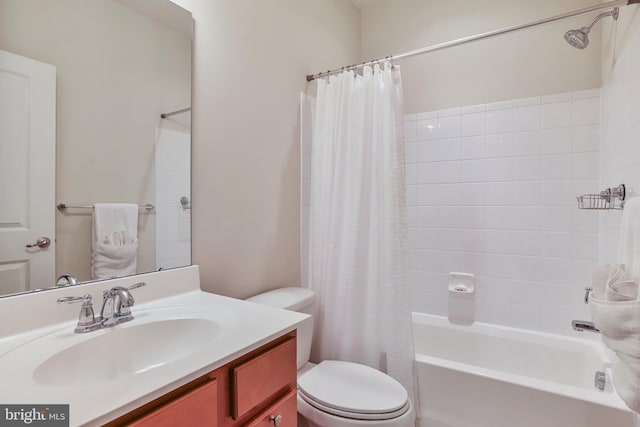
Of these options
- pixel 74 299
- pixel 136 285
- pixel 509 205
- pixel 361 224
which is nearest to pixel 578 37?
pixel 509 205

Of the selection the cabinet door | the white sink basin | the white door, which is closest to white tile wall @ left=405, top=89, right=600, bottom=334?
the white sink basin

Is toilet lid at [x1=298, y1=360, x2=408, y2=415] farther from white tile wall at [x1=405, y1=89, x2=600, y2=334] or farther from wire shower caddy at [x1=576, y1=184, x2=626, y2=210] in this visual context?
wire shower caddy at [x1=576, y1=184, x2=626, y2=210]

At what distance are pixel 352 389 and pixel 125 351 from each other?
0.88 meters

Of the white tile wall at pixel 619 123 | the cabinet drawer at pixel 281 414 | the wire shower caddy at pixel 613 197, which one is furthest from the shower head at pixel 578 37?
the cabinet drawer at pixel 281 414

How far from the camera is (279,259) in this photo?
177 centimetres

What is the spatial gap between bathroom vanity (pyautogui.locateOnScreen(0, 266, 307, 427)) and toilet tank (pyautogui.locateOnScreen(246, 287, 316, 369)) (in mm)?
362

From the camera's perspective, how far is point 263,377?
0.84m

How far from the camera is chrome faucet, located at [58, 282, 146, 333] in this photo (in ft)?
2.88

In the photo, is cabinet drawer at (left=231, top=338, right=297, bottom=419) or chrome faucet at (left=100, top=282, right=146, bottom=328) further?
chrome faucet at (left=100, top=282, right=146, bottom=328)

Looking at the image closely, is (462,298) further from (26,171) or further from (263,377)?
(26,171)

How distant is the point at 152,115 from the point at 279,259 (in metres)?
0.93

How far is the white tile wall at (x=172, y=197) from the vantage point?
3.96ft

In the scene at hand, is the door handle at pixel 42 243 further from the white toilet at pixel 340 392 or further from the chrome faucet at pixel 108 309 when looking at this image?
the white toilet at pixel 340 392

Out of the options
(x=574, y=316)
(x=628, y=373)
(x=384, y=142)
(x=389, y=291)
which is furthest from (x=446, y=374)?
(x=384, y=142)
